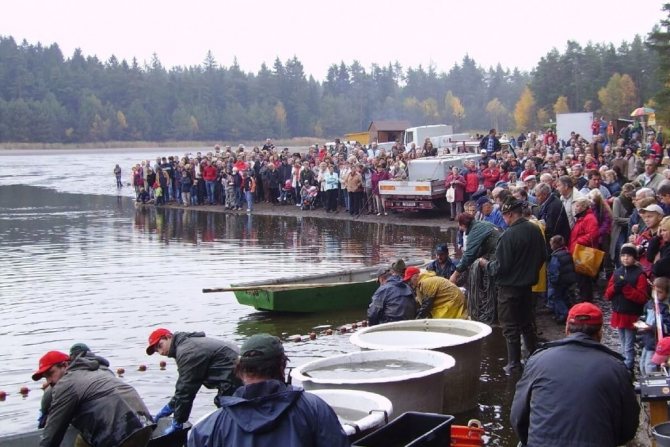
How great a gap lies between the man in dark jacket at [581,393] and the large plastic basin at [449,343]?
168 inches

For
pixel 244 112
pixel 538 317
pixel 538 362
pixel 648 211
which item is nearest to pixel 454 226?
pixel 538 317

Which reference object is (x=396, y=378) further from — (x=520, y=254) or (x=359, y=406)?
(x=520, y=254)

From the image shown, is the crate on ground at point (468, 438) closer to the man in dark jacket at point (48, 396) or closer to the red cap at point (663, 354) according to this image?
the red cap at point (663, 354)

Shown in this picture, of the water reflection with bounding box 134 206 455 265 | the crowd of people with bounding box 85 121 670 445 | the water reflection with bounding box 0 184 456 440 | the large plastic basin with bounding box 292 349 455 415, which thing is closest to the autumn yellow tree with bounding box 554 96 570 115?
the water reflection with bounding box 0 184 456 440

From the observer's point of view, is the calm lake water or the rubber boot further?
the calm lake water

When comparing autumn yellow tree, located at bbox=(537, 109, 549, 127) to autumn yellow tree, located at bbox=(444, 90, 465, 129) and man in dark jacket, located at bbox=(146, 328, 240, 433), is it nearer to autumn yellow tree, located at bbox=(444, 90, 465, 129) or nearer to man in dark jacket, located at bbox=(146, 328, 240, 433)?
autumn yellow tree, located at bbox=(444, 90, 465, 129)

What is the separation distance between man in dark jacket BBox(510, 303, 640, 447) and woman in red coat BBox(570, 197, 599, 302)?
27.0 feet

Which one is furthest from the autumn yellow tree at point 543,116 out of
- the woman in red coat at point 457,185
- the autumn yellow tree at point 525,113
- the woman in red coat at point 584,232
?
the woman in red coat at point 584,232

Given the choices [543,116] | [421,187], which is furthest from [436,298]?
[543,116]

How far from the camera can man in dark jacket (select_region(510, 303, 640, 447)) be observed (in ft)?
16.5

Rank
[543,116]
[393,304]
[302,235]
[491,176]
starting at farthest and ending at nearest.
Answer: [543,116], [302,235], [491,176], [393,304]

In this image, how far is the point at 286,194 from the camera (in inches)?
1405

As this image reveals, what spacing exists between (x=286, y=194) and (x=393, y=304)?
947 inches

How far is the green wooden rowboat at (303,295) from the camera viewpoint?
1566cm
